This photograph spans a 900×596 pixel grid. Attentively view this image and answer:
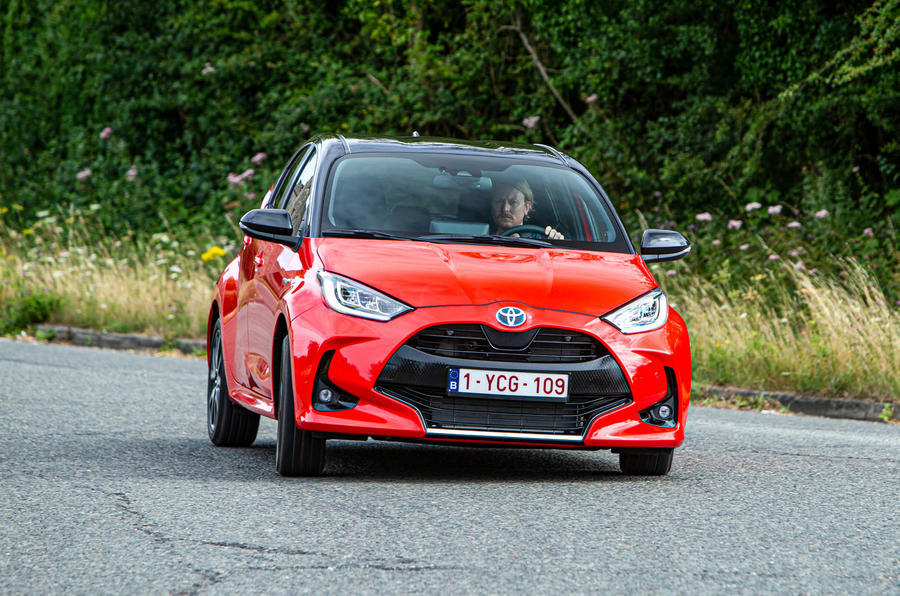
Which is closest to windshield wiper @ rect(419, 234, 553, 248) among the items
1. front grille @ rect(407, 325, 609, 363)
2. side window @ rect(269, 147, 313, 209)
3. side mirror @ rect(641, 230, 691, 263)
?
side mirror @ rect(641, 230, 691, 263)

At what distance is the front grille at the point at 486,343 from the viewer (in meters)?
6.56

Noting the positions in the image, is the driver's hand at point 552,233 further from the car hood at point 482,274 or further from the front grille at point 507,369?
the front grille at point 507,369

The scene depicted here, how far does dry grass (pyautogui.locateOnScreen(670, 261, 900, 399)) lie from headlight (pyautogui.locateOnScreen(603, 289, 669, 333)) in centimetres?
574

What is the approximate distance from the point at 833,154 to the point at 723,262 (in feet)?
8.63

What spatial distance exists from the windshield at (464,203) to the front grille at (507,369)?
0.86 metres

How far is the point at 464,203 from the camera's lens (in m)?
7.63

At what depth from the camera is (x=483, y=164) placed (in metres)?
7.91

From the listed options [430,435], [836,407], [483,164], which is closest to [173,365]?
[836,407]

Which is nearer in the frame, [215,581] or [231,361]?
[215,581]

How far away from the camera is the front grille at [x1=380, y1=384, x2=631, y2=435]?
6.61 meters

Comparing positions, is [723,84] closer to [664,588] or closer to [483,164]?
[483,164]

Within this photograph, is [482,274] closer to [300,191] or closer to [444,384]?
[444,384]

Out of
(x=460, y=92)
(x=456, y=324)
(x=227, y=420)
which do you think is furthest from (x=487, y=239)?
(x=460, y=92)

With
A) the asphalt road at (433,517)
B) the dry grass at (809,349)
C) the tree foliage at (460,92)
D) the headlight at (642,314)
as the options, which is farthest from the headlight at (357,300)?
the tree foliage at (460,92)
